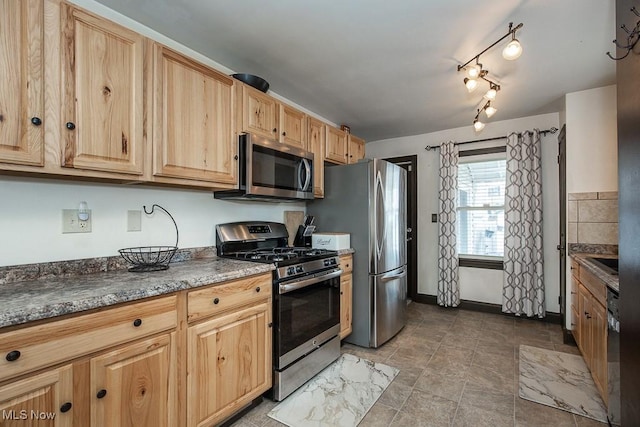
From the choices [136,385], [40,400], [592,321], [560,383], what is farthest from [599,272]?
[40,400]

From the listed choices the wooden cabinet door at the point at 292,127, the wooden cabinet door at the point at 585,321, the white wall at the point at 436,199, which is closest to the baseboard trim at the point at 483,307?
the white wall at the point at 436,199

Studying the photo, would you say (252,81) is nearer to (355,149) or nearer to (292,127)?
(292,127)

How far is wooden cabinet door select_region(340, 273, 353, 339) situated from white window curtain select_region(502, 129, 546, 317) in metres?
2.07

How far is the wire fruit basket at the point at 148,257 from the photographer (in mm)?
1669

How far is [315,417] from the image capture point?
180cm

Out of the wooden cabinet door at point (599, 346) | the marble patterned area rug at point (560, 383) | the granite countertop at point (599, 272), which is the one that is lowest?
the marble patterned area rug at point (560, 383)

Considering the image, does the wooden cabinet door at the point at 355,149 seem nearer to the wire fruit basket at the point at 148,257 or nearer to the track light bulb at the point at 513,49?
the track light bulb at the point at 513,49

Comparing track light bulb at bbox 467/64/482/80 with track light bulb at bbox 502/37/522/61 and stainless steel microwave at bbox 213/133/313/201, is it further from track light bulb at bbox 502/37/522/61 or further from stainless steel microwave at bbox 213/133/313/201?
stainless steel microwave at bbox 213/133/313/201

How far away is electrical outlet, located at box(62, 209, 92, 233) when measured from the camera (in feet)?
5.07

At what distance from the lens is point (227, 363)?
→ 1.64 meters

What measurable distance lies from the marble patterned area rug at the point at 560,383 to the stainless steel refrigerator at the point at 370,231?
1119 mm

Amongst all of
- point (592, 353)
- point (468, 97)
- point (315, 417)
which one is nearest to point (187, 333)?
point (315, 417)

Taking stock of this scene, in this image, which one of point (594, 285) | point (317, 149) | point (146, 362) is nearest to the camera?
point (146, 362)

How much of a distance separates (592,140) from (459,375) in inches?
98.1
